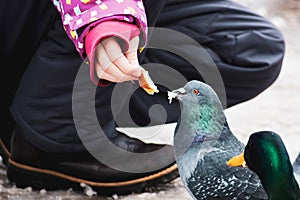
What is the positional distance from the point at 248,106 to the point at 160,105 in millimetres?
855

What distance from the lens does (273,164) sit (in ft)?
3.19

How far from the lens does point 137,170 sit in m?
1.54

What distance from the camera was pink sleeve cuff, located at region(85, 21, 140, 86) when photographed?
1.14m

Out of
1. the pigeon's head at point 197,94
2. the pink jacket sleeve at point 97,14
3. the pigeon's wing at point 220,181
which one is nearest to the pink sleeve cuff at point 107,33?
the pink jacket sleeve at point 97,14

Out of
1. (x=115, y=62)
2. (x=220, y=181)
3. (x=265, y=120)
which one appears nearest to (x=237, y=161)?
(x=220, y=181)

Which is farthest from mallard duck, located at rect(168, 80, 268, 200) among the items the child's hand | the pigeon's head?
the child's hand

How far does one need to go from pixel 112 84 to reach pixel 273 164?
0.54 metres

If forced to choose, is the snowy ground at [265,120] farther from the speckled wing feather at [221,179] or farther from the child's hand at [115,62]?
the child's hand at [115,62]

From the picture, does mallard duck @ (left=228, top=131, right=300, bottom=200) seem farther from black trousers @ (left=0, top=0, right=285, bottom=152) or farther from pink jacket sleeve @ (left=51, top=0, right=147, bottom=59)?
black trousers @ (left=0, top=0, right=285, bottom=152)

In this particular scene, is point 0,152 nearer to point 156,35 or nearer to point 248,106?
point 156,35

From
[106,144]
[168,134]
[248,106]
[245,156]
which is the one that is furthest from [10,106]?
[248,106]

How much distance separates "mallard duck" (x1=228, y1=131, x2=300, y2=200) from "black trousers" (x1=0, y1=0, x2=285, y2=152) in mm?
490

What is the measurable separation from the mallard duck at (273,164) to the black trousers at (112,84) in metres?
0.49

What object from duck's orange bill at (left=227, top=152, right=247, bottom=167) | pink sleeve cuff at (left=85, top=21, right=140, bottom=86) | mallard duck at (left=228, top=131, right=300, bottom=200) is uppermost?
pink sleeve cuff at (left=85, top=21, right=140, bottom=86)
